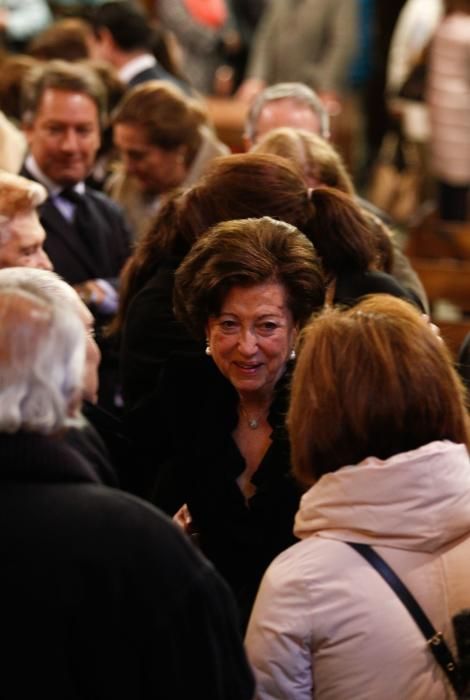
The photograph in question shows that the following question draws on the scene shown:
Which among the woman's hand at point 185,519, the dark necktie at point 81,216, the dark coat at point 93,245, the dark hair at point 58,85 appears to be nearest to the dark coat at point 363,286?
the woman's hand at point 185,519

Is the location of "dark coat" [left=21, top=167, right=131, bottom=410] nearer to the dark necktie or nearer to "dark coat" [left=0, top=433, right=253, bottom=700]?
the dark necktie

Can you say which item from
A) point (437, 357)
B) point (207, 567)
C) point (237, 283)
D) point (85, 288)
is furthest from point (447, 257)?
point (207, 567)

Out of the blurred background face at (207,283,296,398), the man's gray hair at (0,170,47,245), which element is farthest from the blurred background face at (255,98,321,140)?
the blurred background face at (207,283,296,398)

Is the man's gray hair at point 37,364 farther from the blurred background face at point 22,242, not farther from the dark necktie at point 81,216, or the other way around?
the dark necktie at point 81,216

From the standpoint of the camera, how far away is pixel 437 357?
269 centimetres

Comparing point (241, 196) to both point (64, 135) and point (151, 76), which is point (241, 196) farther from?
point (151, 76)

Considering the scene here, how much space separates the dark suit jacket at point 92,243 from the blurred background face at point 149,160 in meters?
0.31

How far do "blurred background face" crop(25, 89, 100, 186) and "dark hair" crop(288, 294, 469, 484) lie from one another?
2816mm

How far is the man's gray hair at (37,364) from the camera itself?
90.3 inches

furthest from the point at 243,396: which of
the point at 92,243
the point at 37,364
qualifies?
the point at 92,243

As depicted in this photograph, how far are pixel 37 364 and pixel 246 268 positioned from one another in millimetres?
969

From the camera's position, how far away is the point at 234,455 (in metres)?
3.25

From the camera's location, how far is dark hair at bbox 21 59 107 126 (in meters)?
5.70

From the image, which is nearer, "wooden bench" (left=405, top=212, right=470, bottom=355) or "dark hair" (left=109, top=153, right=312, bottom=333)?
"dark hair" (left=109, top=153, right=312, bottom=333)
